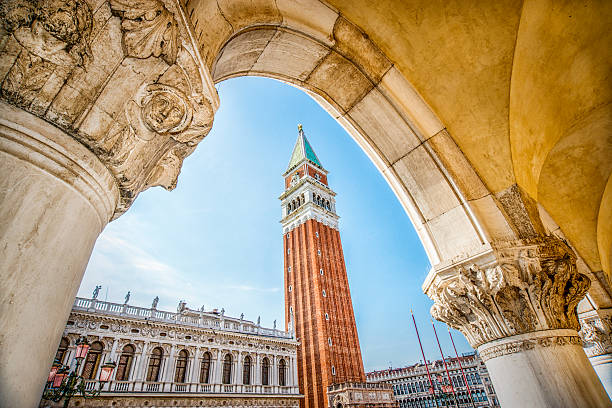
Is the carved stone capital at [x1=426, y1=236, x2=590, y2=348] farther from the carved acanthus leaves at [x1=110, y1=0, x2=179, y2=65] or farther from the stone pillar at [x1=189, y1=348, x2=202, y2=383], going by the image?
the stone pillar at [x1=189, y1=348, x2=202, y2=383]

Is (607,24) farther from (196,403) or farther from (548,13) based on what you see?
(196,403)

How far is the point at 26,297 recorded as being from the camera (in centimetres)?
82

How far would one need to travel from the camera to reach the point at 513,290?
91.4 inches

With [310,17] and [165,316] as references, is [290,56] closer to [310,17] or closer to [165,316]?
[310,17]

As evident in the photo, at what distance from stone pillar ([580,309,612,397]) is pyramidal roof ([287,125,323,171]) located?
36.0 meters

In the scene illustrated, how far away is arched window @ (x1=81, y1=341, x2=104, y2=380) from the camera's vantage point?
16.0 metres

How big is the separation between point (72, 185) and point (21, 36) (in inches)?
18.2

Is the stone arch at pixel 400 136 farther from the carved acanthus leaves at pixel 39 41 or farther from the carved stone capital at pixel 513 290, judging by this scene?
the carved acanthus leaves at pixel 39 41

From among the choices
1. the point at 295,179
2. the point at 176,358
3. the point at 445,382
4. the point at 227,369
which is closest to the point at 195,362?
the point at 176,358

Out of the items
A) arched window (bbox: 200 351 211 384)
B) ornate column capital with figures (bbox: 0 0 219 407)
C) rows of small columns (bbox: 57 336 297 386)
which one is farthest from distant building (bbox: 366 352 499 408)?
ornate column capital with figures (bbox: 0 0 219 407)

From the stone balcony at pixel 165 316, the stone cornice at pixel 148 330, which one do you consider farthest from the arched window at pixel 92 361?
the stone balcony at pixel 165 316

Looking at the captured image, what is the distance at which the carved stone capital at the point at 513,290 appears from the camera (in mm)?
2299

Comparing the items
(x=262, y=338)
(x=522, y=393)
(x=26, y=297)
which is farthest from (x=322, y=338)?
(x=26, y=297)

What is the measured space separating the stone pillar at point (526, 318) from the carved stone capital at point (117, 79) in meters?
2.26
